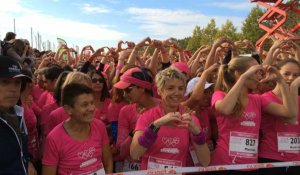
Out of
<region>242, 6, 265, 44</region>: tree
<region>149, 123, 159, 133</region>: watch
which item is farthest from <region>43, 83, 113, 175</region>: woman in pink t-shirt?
<region>242, 6, 265, 44</region>: tree

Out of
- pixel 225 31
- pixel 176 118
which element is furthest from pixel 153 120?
pixel 225 31

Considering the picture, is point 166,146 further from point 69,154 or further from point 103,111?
point 103,111

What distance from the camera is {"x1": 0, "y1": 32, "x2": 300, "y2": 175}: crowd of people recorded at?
2918mm

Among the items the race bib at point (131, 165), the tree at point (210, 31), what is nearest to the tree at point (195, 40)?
the tree at point (210, 31)

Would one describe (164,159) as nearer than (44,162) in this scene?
No

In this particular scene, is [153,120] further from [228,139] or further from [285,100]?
[285,100]

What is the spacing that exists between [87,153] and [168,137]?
70 cm

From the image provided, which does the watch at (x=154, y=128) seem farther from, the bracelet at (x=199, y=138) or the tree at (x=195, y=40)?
the tree at (x=195, y=40)

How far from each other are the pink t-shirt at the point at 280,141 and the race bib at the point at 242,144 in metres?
0.35

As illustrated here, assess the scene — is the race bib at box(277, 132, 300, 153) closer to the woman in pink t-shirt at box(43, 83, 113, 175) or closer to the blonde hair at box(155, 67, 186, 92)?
the blonde hair at box(155, 67, 186, 92)

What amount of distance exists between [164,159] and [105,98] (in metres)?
1.55

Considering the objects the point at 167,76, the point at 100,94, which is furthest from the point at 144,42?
the point at 167,76

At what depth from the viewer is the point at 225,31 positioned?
A: 5322 centimetres

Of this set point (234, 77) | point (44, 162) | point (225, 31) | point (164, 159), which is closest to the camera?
point (44, 162)
